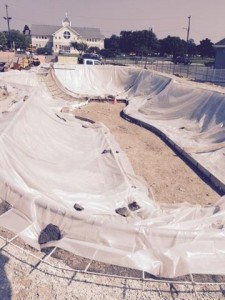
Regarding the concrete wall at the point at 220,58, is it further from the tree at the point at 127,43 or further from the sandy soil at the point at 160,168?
the tree at the point at 127,43

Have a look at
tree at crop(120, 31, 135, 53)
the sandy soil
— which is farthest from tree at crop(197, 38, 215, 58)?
the sandy soil

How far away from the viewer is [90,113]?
1620 cm

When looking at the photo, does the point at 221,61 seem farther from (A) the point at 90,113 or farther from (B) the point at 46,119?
(B) the point at 46,119

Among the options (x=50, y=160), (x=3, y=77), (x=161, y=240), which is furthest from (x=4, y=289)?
(x=3, y=77)

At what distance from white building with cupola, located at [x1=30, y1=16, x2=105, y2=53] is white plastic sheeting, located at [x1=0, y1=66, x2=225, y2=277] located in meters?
51.6

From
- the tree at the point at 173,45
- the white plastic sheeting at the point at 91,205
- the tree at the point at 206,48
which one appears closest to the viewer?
the white plastic sheeting at the point at 91,205

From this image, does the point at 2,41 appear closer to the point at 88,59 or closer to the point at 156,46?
the point at 156,46

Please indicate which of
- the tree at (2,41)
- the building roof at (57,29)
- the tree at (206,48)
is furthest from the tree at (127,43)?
the tree at (2,41)

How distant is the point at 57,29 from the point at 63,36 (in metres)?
4.71

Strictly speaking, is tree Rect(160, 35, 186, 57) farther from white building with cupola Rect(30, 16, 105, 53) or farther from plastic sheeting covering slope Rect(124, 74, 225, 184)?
plastic sheeting covering slope Rect(124, 74, 225, 184)

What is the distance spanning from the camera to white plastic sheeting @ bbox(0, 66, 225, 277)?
4500 millimetres

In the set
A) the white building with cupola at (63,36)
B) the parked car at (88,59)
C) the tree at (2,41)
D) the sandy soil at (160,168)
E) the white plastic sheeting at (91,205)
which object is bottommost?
the sandy soil at (160,168)

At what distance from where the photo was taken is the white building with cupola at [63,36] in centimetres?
5888

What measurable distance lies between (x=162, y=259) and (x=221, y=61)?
24.7 meters
